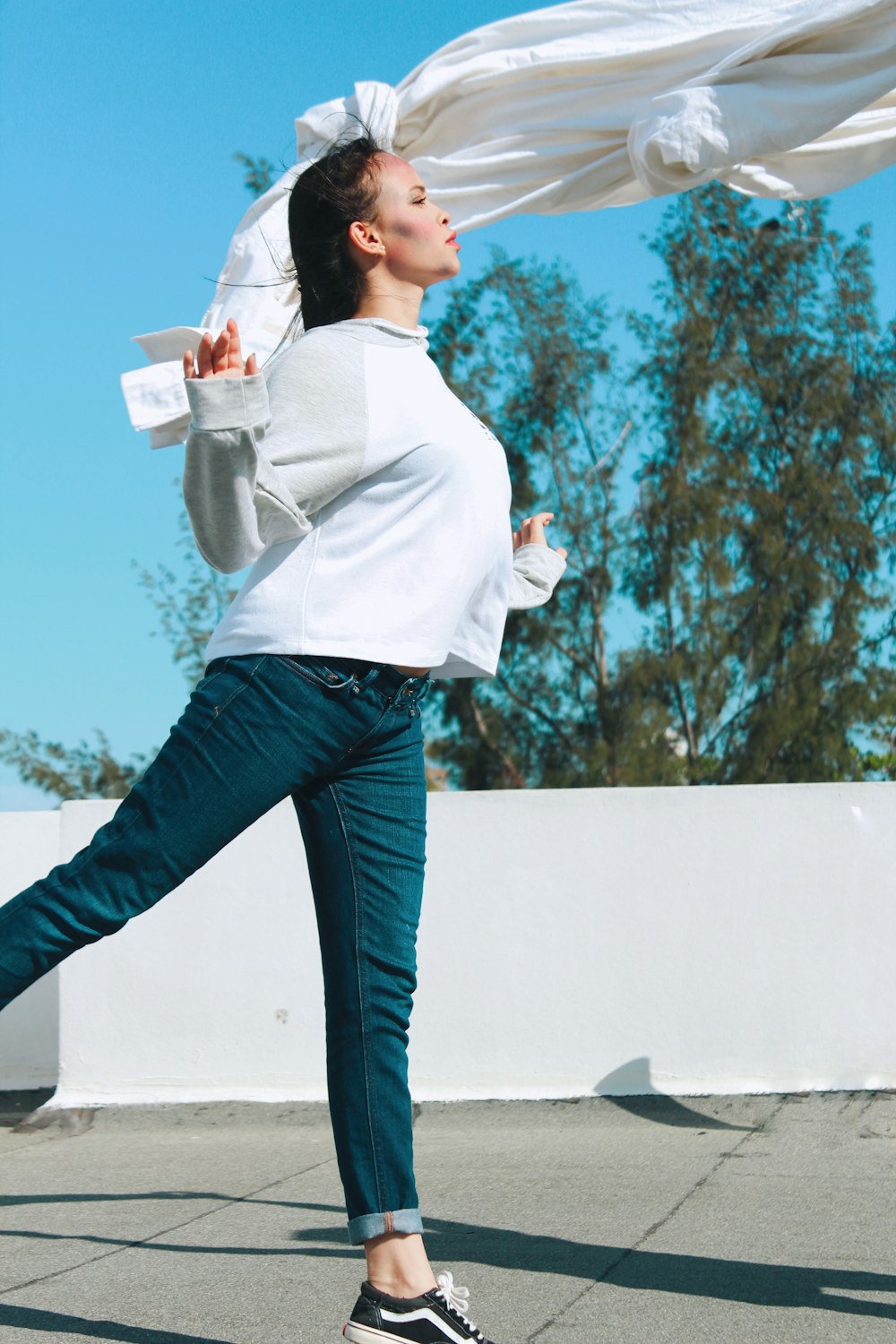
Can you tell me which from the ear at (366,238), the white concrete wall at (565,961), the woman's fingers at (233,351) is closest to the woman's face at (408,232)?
the ear at (366,238)

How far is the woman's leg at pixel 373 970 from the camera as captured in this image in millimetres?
1910

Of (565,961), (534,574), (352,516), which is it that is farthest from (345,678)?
(565,961)

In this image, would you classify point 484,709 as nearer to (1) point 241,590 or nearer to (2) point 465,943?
(2) point 465,943

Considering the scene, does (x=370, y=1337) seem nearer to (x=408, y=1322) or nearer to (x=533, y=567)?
(x=408, y=1322)

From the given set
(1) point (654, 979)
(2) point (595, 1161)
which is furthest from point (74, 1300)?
(1) point (654, 979)

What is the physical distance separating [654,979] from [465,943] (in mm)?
600

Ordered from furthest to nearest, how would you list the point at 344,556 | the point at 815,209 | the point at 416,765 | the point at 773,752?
1. the point at 815,209
2. the point at 773,752
3. the point at 416,765
4. the point at 344,556

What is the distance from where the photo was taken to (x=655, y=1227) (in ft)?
8.89

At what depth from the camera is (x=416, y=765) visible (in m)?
2.05

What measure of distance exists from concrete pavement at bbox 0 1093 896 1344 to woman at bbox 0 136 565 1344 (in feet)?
1.40

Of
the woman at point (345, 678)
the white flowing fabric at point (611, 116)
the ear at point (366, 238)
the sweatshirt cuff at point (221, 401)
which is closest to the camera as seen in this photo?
the sweatshirt cuff at point (221, 401)

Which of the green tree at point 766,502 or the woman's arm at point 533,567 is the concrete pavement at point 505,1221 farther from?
the green tree at point 766,502

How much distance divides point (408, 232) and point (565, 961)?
2.72 m

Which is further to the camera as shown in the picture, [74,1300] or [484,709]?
[484,709]
